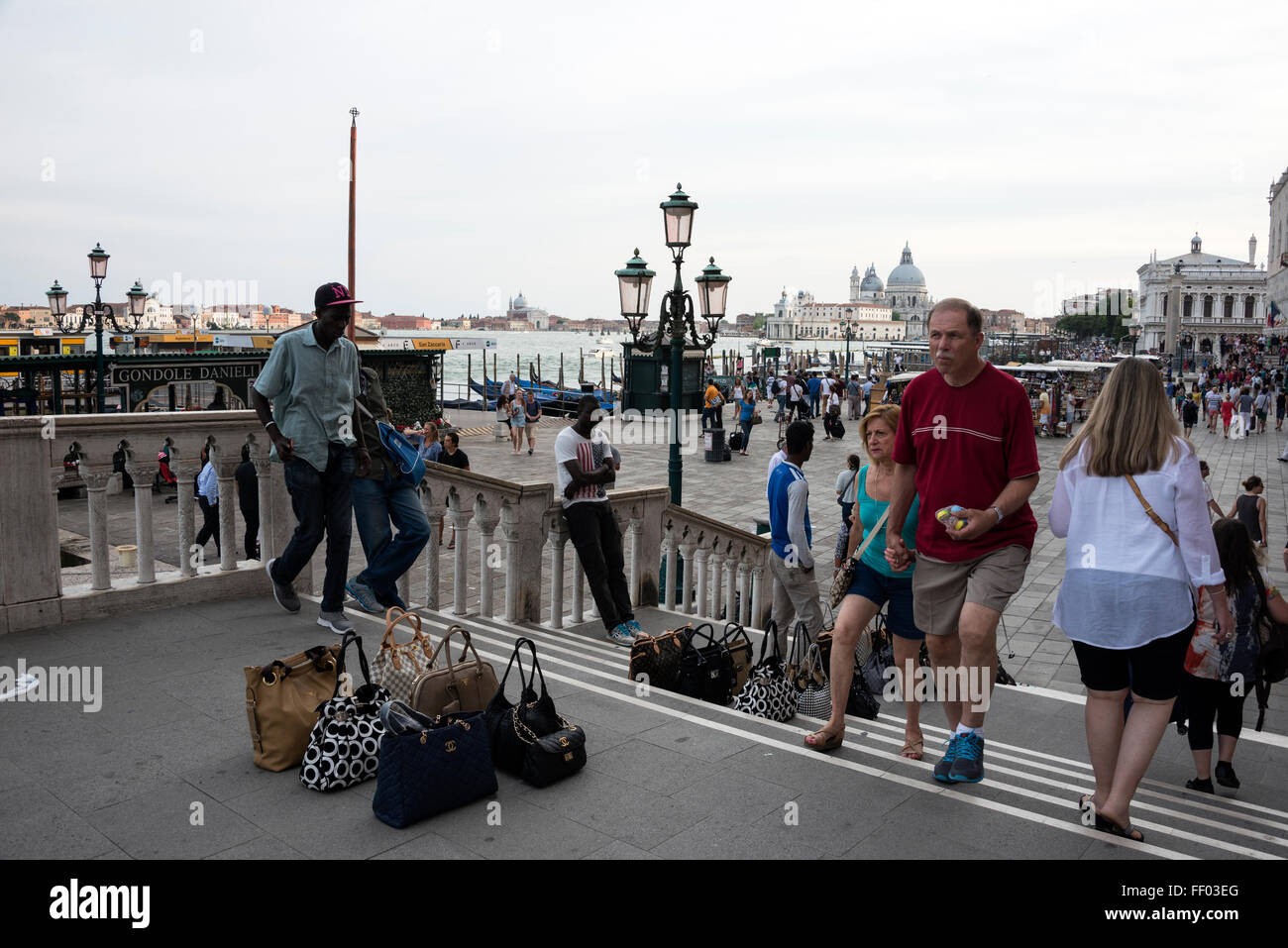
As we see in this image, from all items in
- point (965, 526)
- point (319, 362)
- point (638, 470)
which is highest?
point (319, 362)

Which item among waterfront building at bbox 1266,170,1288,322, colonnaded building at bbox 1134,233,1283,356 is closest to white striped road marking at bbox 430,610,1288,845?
waterfront building at bbox 1266,170,1288,322

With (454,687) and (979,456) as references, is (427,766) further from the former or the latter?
(979,456)

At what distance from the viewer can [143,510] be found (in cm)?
530

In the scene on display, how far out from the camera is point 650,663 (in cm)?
493

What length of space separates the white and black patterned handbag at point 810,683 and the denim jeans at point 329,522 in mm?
2302

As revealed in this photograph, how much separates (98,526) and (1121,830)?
15.7 ft

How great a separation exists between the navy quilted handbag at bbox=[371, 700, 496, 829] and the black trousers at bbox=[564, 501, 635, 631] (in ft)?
9.51

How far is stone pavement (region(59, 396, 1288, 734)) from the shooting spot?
8.68 meters

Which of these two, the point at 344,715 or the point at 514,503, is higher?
the point at 514,503

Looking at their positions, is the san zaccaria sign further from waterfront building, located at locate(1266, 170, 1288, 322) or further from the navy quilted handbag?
waterfront building, located at locate(1266, 170, 1288, 322)

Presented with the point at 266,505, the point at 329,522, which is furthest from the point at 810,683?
the point at 266,505
